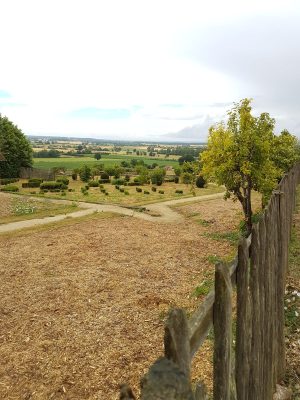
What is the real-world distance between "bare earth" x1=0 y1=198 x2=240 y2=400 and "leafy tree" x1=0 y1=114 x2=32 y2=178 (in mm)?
30944

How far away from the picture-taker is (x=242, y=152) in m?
12.1

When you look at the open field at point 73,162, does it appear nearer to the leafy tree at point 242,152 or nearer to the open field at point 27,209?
the open field at point 27,209

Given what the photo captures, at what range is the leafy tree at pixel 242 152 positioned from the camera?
40.0 feet

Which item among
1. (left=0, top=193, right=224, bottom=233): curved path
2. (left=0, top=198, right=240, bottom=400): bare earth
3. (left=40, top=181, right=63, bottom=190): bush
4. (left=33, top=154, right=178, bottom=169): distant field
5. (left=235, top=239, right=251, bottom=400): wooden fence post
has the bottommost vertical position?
(left=0, top=193, right=224, bottom=233): curved path

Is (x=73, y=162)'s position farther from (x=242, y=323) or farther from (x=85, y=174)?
(x=242, y=323)

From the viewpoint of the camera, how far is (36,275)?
32.3ft

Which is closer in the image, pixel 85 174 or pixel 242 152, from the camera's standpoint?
pixel 242 152

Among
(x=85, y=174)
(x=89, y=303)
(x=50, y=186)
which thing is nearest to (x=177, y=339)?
(x=89, y=303)

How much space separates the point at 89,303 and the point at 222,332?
6.25 meters

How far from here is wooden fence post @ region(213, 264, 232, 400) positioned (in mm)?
2137

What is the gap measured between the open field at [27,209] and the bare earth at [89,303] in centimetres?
420

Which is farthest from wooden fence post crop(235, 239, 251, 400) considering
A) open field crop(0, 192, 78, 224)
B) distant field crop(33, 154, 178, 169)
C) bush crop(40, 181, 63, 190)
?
distant field crop(33, 154, 178, 169)

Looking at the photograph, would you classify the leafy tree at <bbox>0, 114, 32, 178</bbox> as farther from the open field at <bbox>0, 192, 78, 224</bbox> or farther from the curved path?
the curved path

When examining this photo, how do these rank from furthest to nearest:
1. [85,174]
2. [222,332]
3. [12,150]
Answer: [12,150] < [85,174] < [222,332]
